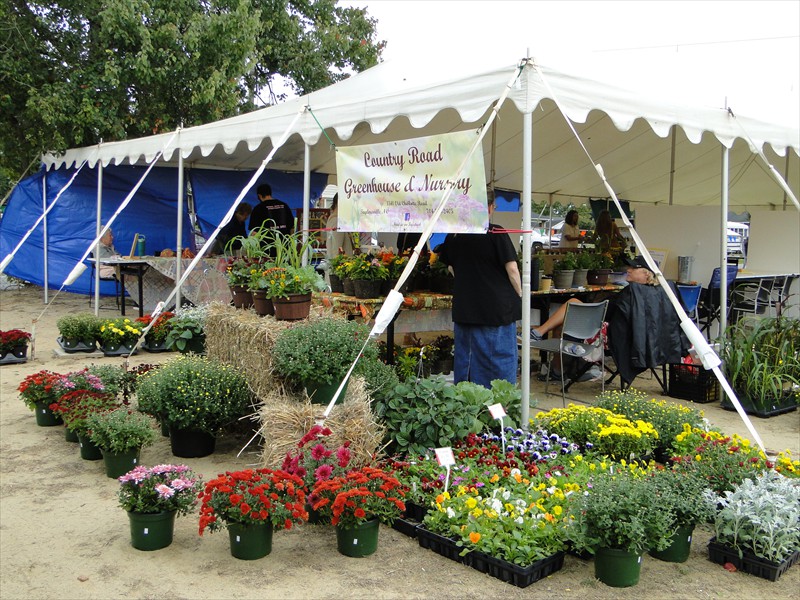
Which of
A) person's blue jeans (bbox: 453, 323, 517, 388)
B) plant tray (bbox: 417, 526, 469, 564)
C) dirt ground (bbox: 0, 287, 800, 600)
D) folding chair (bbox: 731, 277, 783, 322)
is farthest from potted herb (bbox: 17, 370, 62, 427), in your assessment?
folding chair (bbox: 731, 277, 783, 322)

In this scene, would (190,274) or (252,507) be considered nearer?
(252,507)

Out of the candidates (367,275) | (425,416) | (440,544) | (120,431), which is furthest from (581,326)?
(120,431)

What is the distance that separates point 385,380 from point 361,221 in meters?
1.46

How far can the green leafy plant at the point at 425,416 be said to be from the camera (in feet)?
13.9

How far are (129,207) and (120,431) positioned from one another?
8.79 meters

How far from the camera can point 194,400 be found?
4637 millimetres

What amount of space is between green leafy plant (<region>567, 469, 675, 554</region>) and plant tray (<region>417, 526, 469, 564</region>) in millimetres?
509

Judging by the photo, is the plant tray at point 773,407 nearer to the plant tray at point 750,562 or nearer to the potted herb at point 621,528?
the plant tray at point 750,562

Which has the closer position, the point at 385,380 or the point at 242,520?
the point at 242,520

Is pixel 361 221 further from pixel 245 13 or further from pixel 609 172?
pixel 245 13

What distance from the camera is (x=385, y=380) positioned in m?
4.52

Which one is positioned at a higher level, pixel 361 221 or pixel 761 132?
pixel 761 132

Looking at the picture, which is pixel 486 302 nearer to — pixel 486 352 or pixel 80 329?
pixel 486 352

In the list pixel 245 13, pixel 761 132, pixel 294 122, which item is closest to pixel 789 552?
pixel 761 132
